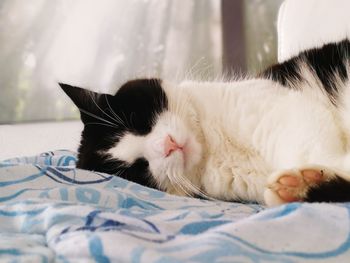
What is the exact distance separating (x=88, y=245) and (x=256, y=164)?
607 mm

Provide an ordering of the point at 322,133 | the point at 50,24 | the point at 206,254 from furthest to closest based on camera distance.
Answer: the point at 50,24
the point at 322,133
the point at 206,254

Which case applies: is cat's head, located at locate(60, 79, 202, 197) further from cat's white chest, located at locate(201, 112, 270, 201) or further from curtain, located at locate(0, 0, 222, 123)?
curtain, located at locate(0, 0, 222, 123)

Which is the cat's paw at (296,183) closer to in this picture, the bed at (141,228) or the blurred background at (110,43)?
the bed at (141,228)

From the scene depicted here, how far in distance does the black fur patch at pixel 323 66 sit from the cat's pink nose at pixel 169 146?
299 mm

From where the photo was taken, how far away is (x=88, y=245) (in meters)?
0.44

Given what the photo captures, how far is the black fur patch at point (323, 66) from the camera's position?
3.28ft

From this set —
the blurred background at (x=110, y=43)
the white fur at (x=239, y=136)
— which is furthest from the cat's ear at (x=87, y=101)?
the blurred background at (x=110, y=43)

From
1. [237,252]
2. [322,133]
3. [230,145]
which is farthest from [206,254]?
[230,145]

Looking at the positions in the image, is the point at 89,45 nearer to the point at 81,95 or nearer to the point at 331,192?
the point at 81,95

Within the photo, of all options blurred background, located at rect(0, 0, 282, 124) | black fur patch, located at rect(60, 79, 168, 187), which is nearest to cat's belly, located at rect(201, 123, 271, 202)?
black fur patch, located at rect(60, 79, 168, 187)

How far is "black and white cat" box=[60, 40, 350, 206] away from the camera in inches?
36.0

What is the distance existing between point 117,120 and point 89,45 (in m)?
1.29

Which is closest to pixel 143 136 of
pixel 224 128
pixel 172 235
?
pixel 224 128

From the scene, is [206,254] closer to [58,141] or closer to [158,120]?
[158,120]
